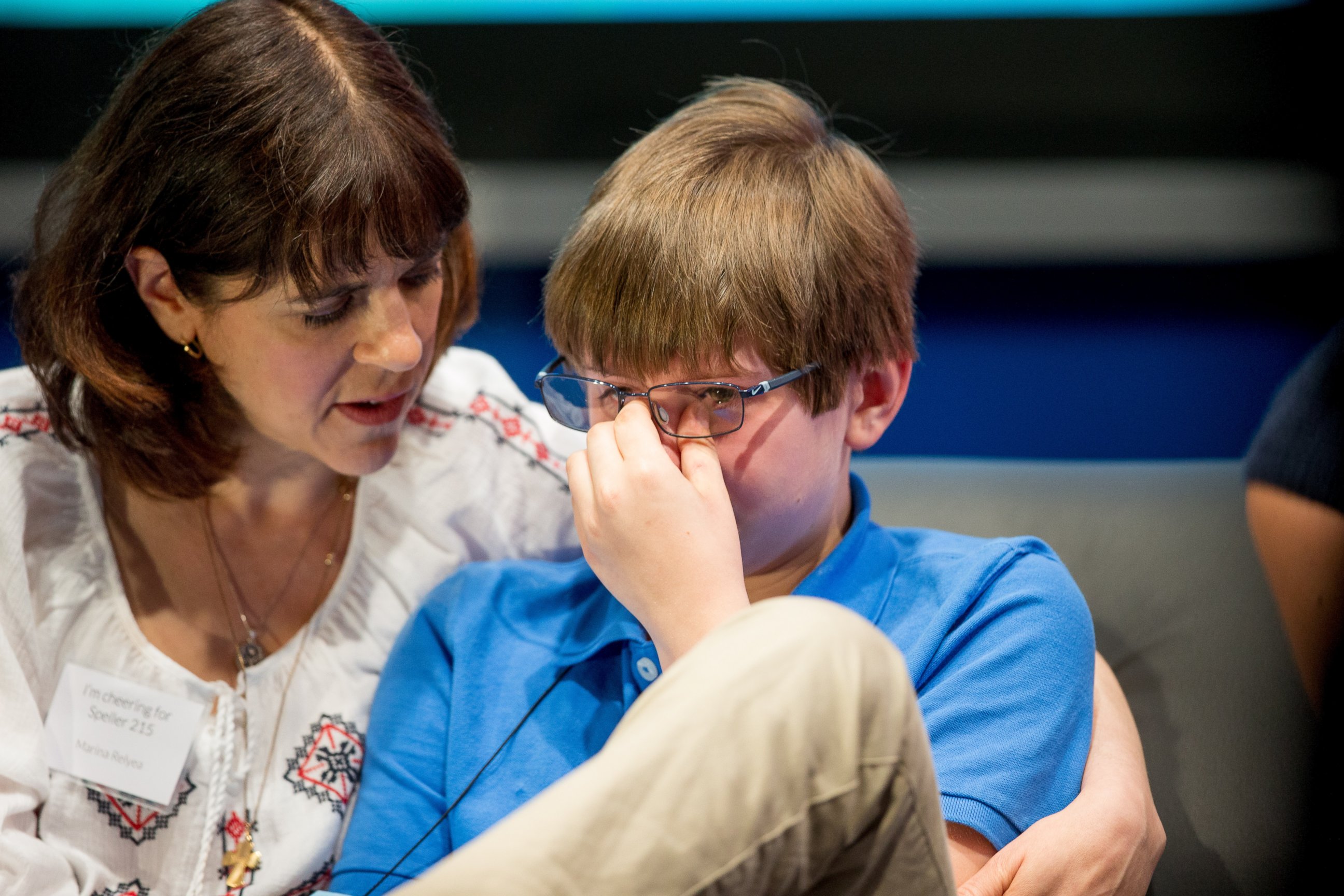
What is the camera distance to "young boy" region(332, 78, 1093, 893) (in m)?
1.11

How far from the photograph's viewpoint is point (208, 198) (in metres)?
1.28

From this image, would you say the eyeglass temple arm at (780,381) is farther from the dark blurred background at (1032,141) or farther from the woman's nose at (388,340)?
the dark blurred background at (1032,141)

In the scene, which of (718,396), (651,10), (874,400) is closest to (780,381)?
(718,396)

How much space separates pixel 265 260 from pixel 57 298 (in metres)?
0.31

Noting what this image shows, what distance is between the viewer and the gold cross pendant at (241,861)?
1369 mm

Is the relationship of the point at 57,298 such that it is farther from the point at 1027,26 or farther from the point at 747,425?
the point at 1027,26

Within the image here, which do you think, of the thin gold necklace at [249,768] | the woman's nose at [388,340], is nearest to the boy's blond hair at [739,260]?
the woman's nose at [388,340]

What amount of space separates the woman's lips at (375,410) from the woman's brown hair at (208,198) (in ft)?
0.61

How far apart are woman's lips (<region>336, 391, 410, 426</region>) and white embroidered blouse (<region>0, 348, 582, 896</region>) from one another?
18 centimetres

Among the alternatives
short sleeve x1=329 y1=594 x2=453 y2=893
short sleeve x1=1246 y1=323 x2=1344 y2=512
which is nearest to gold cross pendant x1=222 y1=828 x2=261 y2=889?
short sleeve x1=329 y1=594 x2=453 y2=893

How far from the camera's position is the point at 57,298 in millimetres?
1398

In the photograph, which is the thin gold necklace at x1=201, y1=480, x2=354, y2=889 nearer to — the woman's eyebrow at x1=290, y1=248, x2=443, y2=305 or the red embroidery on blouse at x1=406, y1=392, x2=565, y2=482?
the red embroidery on blouse at x1=406, y1=392, x2=565, y2=482

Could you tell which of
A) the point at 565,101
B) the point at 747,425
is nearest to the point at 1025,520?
the point at 747,425

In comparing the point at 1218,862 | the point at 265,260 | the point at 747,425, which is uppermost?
the point at 265,260
